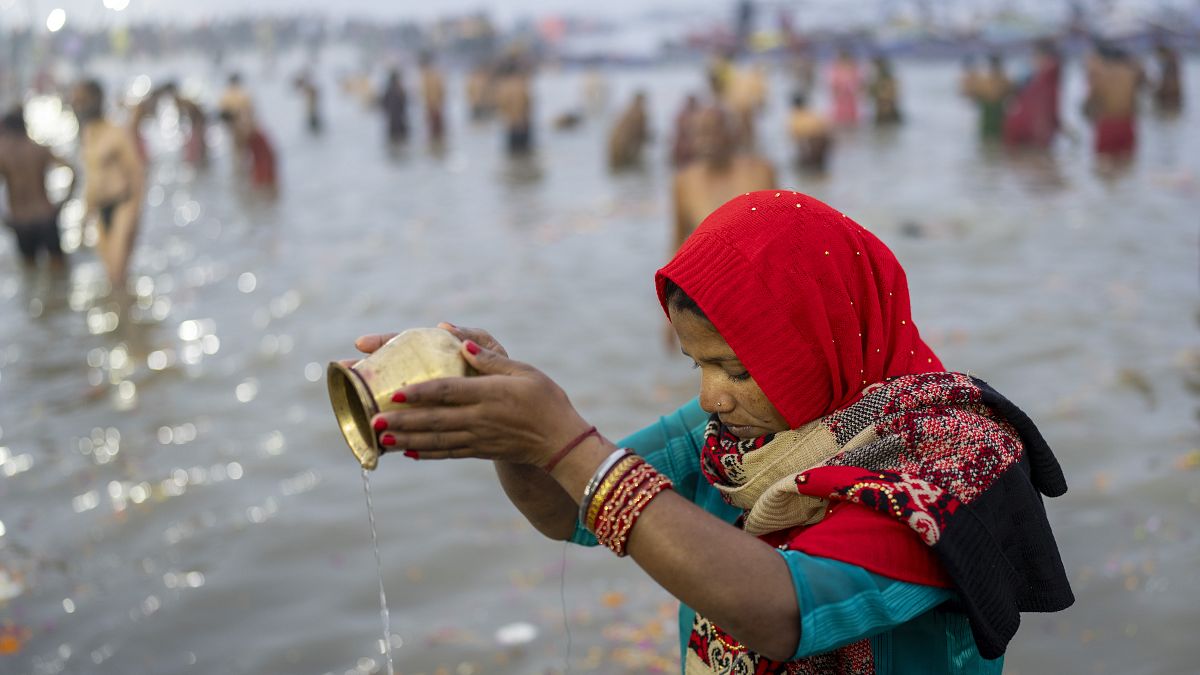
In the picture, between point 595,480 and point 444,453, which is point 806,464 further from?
point 444,453

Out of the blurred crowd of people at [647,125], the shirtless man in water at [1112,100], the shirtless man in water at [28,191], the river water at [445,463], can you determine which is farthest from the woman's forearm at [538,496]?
the shirtless man in water at [1112,100]

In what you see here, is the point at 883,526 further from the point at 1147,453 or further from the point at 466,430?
the point at 1147,453

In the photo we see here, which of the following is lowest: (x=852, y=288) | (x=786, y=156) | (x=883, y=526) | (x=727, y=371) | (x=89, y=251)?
(x=786, y=156)

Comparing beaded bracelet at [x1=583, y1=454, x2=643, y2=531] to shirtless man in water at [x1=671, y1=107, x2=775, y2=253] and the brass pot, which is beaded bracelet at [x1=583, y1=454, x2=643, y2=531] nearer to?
the brass pot

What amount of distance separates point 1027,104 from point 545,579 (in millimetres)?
14639

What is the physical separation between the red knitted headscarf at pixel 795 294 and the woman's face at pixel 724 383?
0.14 feet

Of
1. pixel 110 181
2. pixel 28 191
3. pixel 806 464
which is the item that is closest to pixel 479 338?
pixel 806 464

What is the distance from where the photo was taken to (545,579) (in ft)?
14.0

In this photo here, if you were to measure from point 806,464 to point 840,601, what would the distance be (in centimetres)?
26

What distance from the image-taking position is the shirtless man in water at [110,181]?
9125mm

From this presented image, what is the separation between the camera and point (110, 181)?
920cm

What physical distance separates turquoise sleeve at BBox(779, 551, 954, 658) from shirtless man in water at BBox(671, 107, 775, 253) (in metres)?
4.95

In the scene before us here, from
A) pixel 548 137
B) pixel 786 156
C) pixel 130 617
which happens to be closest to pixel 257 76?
pixel 548 137

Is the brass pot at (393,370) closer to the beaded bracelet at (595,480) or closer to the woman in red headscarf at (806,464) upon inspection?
the woman in red headscarf at (806,464)
